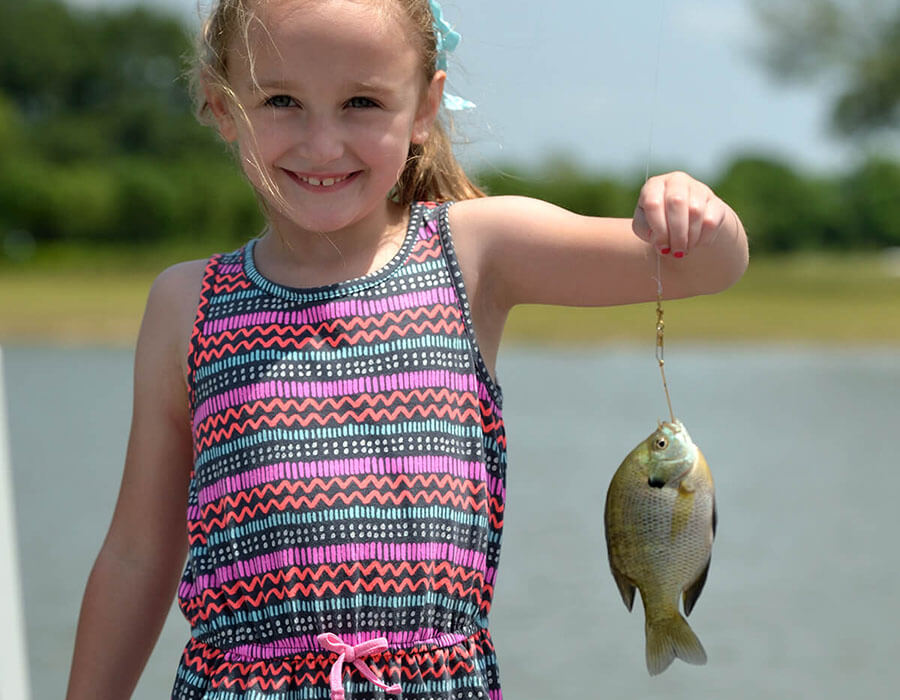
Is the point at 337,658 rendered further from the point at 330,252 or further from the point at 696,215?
the point at 696,215

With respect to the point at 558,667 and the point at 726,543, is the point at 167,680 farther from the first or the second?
the point at 726,543

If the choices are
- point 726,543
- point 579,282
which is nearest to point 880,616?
point 726,543

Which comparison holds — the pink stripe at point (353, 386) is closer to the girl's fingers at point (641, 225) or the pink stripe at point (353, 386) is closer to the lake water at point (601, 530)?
the girl's fingers at point (641, 225)

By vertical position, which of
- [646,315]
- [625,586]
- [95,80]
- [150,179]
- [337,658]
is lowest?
[337,658]

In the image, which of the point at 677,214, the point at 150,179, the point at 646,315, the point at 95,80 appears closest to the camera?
the point at 677,214

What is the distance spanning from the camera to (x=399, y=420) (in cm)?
197

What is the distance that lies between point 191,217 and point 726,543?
3433 centimetres

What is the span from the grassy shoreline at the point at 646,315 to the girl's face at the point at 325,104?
18733mm

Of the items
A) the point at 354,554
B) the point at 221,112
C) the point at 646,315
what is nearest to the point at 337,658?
the point at 354,554

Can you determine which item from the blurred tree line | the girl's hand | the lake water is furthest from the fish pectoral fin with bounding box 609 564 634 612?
the blurred tree line

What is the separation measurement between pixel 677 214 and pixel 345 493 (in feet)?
1.96

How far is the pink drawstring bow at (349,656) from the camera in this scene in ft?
6.11

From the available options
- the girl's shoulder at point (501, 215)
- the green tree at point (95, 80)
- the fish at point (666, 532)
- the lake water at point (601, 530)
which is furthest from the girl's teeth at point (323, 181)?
the green tree at point (95, 80)

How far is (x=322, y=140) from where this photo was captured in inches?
76.2
